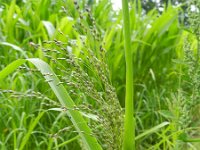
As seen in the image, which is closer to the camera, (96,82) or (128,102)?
(128,102)

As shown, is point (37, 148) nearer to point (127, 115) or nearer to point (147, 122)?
point (147, 122)

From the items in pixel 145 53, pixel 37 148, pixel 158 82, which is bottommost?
pixel 37 148

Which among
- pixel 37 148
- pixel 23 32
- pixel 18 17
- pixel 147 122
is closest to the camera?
pixel 37 148

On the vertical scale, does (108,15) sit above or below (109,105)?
above

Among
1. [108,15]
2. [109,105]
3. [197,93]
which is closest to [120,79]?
[108,15]

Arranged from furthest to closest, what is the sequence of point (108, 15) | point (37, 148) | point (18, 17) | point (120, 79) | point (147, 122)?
1. point (108, 15)
2. point (18, 17)
3. point (120, 79)
4. point (147, 122)
5. point (37, 148)

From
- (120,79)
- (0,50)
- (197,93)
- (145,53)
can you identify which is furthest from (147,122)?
(197,93)

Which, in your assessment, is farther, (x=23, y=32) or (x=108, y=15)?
(x=108, y=15)
